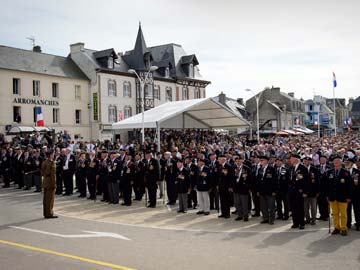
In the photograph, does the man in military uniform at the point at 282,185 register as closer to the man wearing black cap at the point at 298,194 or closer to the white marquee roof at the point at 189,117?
the man wearing black cap at the point at 298,194

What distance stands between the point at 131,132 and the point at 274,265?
39.5 m

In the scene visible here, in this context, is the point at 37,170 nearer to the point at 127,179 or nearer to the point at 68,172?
the point at 68,172

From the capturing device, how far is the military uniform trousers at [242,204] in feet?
39.7

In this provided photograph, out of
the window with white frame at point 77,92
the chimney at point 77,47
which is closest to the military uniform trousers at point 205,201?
the window with white frame at point 77,92

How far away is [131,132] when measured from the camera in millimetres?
46125

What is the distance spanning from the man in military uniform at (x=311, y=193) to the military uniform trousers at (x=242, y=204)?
1.60 meters

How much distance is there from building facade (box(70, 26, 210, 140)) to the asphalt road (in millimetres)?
29913

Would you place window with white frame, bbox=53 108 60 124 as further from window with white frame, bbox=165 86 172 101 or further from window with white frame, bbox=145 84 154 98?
window with white frame, bbox=165 86 172 101

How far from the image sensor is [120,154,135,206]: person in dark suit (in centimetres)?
1539

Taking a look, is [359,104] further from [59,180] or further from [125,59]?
[59,180]

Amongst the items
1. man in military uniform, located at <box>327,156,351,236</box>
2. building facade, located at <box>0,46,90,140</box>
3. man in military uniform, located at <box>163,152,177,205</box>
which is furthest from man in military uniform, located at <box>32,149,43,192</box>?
building facade, located at <box>0,46,90,140</box>

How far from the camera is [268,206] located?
38.7 feet

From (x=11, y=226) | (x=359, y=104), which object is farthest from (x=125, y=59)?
(x=359, y=104)

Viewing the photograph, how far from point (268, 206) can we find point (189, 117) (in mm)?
17877
